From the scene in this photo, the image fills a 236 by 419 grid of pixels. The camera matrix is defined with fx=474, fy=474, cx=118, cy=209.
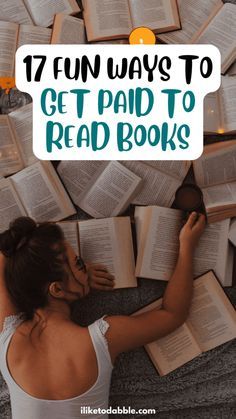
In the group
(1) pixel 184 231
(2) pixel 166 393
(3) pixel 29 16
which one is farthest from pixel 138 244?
(3) pixel 29 16

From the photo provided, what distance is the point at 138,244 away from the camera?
979 millimetres

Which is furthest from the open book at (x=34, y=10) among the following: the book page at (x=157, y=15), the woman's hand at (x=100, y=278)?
→ the woman's hand at (x=100, y=278)

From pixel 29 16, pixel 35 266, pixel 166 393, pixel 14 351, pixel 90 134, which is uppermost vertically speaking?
pixel 29 16

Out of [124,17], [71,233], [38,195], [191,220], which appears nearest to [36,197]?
[38,195]

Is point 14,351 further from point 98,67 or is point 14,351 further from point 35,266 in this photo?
point 98,67

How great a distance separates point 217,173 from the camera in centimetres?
98

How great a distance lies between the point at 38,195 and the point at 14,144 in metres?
0.12

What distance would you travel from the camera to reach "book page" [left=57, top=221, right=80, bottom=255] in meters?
0.99

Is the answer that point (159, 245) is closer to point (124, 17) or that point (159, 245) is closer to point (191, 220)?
point (191, 220)

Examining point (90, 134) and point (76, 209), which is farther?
point (76, 209)

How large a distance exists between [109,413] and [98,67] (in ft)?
2.20

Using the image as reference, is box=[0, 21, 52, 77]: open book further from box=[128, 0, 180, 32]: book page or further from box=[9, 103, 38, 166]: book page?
box=[128, 0, 180, 32]: book page

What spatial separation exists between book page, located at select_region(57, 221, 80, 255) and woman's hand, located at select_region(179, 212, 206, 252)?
215mm

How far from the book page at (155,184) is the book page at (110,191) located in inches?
0.6
